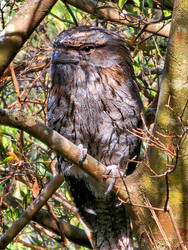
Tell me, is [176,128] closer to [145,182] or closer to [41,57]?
[145,182]

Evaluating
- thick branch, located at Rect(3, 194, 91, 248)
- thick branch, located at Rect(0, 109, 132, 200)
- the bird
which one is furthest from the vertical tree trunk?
thick branch, located at Rect(3, 194, 91, 248)

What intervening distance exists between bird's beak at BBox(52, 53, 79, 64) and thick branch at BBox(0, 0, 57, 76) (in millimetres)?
519

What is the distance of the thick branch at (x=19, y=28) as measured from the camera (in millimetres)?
1604

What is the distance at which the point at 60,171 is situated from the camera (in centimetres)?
265

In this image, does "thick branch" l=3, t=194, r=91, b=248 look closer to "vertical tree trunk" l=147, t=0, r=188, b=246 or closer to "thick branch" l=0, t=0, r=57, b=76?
"vertical tree trunk" l=147, t=0, r=188, b=246

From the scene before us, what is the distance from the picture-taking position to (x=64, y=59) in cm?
237

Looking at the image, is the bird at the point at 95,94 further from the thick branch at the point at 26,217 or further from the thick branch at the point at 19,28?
the thick branch at the point at 19,28

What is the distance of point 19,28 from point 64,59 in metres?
0.66

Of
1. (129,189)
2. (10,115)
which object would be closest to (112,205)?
(129,189)

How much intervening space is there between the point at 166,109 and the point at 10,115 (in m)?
0.66

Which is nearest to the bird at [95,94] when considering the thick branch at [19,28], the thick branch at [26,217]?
the thick branch at [26,217]

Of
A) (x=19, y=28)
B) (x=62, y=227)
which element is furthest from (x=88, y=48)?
(x=62, y=227)

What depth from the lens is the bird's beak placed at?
7.78 feet

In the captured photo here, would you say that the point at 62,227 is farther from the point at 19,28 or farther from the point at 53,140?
the point at 19,28
